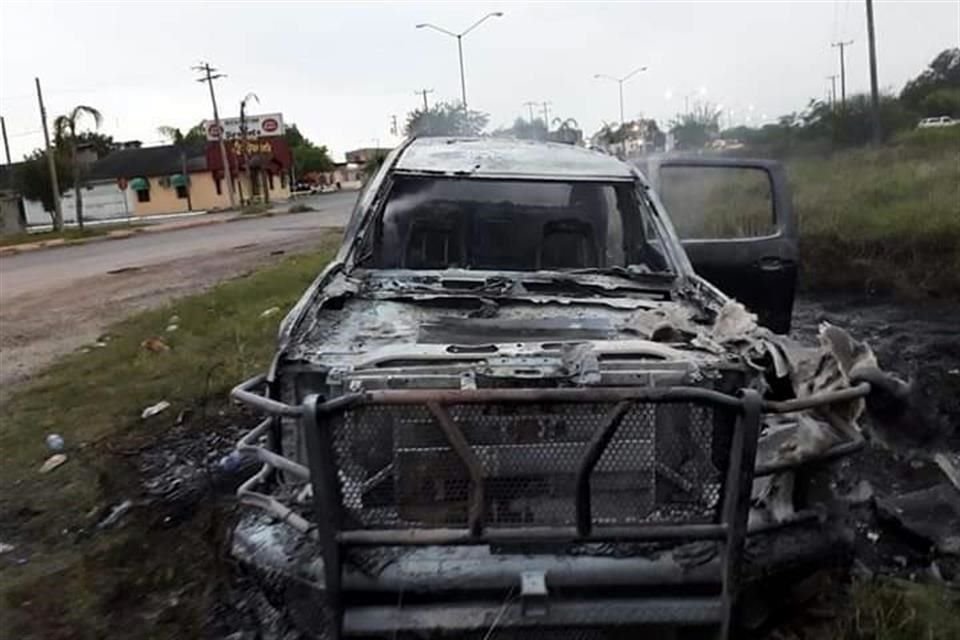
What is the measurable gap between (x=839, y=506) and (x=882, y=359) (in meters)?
4.51

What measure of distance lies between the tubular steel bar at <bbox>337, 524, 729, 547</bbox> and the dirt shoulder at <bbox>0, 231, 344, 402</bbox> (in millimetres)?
5856

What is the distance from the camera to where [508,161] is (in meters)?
4.81

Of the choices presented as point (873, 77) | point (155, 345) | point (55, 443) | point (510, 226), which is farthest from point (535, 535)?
point (873, 77)

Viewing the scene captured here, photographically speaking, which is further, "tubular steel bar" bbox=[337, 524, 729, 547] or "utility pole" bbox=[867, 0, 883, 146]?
"utility pole" bbox=[867, 0, 883, 146]

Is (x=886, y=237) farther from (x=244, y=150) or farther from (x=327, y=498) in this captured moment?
(x=244, y=150)

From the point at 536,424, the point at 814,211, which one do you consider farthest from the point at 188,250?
the point at 536,424

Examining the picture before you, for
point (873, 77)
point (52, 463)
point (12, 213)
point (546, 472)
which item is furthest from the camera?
point (12, 213)

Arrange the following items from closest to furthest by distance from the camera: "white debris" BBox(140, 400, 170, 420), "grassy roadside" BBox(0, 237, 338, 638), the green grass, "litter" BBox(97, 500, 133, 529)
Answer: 1. "grassy roadside" BBox(0, 237, 338, 638)
2. "litter" BBox(97, 500, 133, 529)
3. "white debris" BBox(140, 400, 170, 420)
4. the green grass

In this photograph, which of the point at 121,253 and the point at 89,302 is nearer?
the point at 89,302

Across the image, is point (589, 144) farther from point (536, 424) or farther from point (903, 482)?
point (536, 424)

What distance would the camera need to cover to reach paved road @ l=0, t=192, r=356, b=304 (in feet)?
54.2

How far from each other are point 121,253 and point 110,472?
57.8 ft

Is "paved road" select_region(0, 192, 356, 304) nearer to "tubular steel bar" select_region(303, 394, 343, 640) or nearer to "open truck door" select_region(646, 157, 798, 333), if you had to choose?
"open truck door" select_region(646, 157, 798, 333)

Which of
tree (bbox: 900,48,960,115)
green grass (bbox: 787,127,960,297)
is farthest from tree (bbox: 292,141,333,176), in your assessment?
green grass (bbox: 787,127,960,297)
